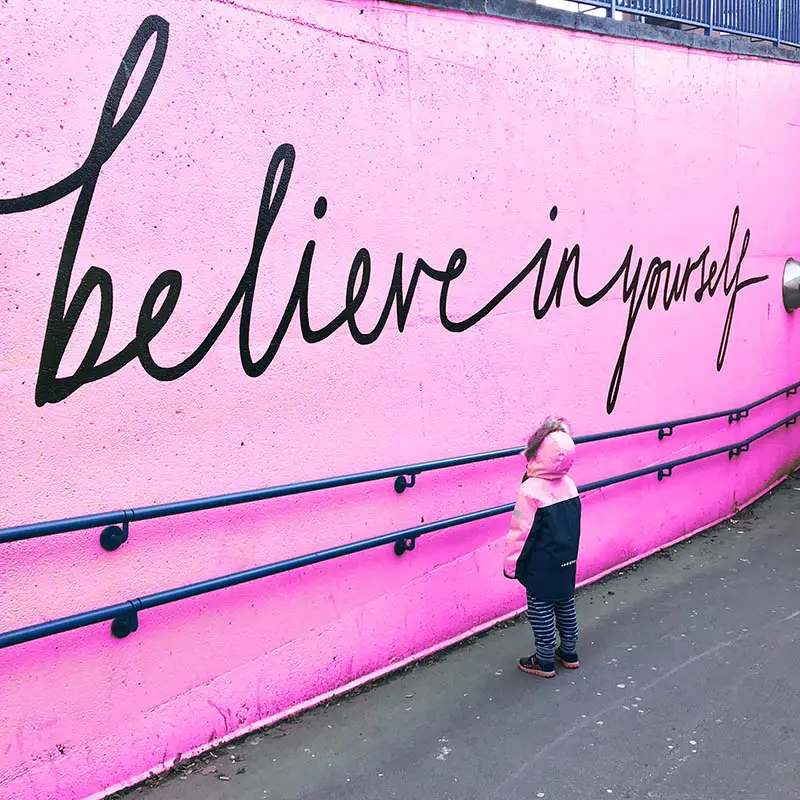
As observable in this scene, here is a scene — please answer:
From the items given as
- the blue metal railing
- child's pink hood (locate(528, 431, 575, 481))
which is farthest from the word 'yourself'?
the blue metal railing

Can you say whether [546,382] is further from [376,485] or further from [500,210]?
[376,485]

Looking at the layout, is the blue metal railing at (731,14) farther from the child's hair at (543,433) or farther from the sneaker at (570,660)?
the sneaker at (570,660)

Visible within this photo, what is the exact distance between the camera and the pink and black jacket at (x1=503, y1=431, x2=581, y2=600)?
4168 mm

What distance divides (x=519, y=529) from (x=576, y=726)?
0.91m

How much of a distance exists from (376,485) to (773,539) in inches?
148

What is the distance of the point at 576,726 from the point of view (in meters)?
3.85

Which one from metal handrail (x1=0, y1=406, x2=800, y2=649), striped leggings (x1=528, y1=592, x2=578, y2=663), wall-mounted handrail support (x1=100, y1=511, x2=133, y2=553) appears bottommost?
striped leggings (x1=528, y1=592, x2=578, y2=663)

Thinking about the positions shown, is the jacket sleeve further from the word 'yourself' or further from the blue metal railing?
the blue metal railing

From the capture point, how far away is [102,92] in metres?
3.10

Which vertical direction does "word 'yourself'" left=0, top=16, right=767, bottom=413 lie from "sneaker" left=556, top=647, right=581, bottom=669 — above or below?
above

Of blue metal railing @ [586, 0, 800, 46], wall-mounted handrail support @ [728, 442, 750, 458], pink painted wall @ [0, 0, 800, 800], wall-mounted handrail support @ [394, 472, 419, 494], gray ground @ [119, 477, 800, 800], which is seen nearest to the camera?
pink painted wall @ [0, 0, 800, 800]

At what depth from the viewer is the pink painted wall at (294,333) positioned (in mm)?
3045

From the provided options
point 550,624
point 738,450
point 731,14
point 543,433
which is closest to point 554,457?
point 543,433

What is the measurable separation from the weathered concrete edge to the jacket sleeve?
95.6 inches
